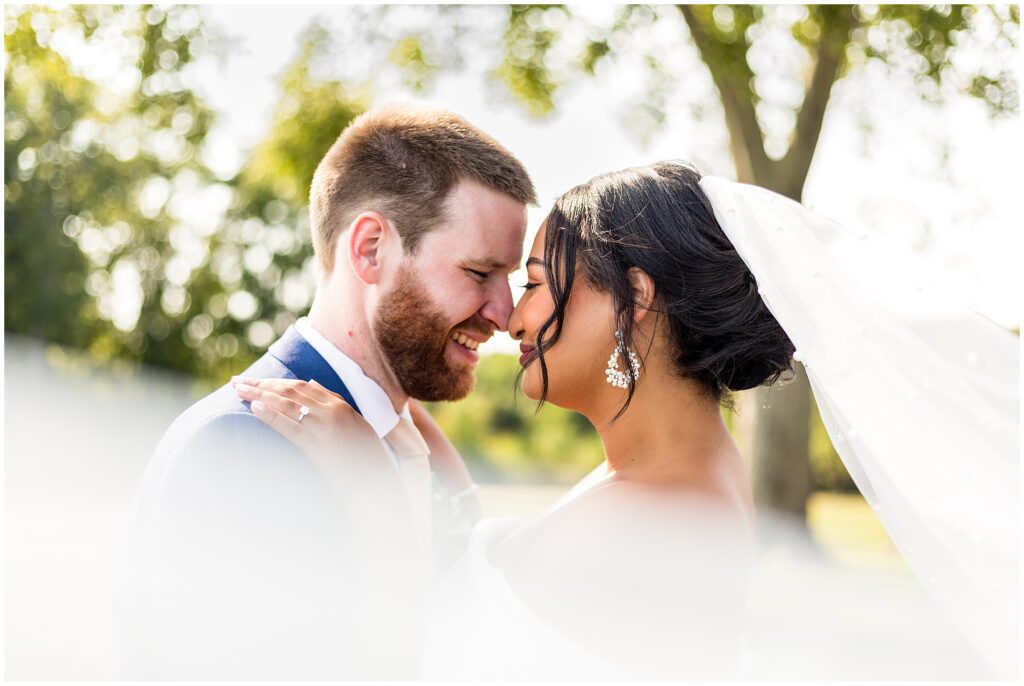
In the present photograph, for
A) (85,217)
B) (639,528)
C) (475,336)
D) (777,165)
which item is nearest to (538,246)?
(475,336)

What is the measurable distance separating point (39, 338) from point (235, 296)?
9.41m

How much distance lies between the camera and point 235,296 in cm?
3488

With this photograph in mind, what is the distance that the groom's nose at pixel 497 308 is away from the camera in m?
3.37

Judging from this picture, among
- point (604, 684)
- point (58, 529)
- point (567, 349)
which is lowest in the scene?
point (58, 529)

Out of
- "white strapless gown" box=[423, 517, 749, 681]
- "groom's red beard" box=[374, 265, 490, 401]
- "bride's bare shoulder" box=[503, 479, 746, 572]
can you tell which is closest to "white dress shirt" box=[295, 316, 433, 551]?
"groom's red beard" box=[374, 265, 490, 401]

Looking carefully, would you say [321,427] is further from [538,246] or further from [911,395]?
[911,395]

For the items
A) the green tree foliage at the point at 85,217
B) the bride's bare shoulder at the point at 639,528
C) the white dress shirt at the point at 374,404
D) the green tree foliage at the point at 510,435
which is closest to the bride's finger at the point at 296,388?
the white dress shirt at the point at 374,404

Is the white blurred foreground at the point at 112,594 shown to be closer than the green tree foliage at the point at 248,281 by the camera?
Yes

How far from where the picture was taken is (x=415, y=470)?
345cm

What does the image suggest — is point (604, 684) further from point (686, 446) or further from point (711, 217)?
point (711, 217)

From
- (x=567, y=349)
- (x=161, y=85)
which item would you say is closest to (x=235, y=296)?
(x=161, y=85)

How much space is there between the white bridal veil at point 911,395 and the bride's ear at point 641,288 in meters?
0.30

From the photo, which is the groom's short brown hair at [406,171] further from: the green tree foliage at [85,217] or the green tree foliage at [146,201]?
the green tree foliage at [85,217]

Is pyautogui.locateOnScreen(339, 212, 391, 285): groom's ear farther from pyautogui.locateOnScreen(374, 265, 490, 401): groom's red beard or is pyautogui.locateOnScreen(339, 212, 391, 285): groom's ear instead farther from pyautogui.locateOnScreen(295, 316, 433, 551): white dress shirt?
pyautogui.locateOnScreen(295, 316, 433, 551): white dress shirt
